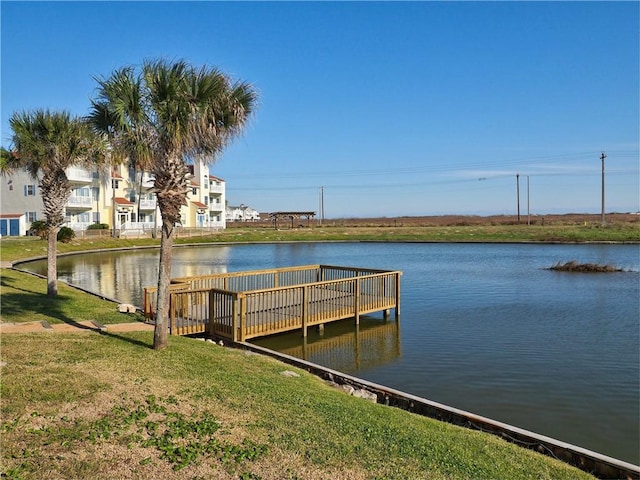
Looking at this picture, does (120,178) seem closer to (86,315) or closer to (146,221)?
(146,221)

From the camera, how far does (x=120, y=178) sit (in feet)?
211

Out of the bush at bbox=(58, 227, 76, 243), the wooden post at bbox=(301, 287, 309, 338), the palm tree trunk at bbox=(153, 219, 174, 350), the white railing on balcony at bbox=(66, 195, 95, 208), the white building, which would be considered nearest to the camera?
the palm tree trunk at bbox=(153, 219, 174, 350)

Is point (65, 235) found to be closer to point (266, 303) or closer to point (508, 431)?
point (266, 303)

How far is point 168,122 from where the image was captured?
922 centimetres

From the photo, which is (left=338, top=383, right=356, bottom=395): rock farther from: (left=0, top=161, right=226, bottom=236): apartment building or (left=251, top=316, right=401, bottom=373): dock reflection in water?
(left=0, top=161, right=226, bottom=236): apartment building

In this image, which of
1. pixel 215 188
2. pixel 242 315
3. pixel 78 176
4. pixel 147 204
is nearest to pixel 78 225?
pixel 78 176

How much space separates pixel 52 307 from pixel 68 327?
432cm

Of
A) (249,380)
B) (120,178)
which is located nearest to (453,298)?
(249,380)

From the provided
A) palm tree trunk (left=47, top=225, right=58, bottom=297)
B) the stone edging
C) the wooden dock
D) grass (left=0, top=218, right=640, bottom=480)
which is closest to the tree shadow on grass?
palm tree trunk (left=47, top=225, right=58, bottom=297)

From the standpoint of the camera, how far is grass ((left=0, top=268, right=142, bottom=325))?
45.2 ft

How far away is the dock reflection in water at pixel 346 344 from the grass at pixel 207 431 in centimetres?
416

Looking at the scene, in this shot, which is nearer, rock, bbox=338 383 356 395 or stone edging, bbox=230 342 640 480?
stone edging, bbox=230 342 640 480

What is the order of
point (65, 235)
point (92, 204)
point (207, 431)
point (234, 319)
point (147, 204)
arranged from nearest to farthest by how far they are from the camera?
point (207, 431), point (234, 319), point (65, 235), point (92, 204), point (147, 204)

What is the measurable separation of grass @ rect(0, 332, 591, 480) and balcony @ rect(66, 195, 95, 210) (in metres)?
54.2
